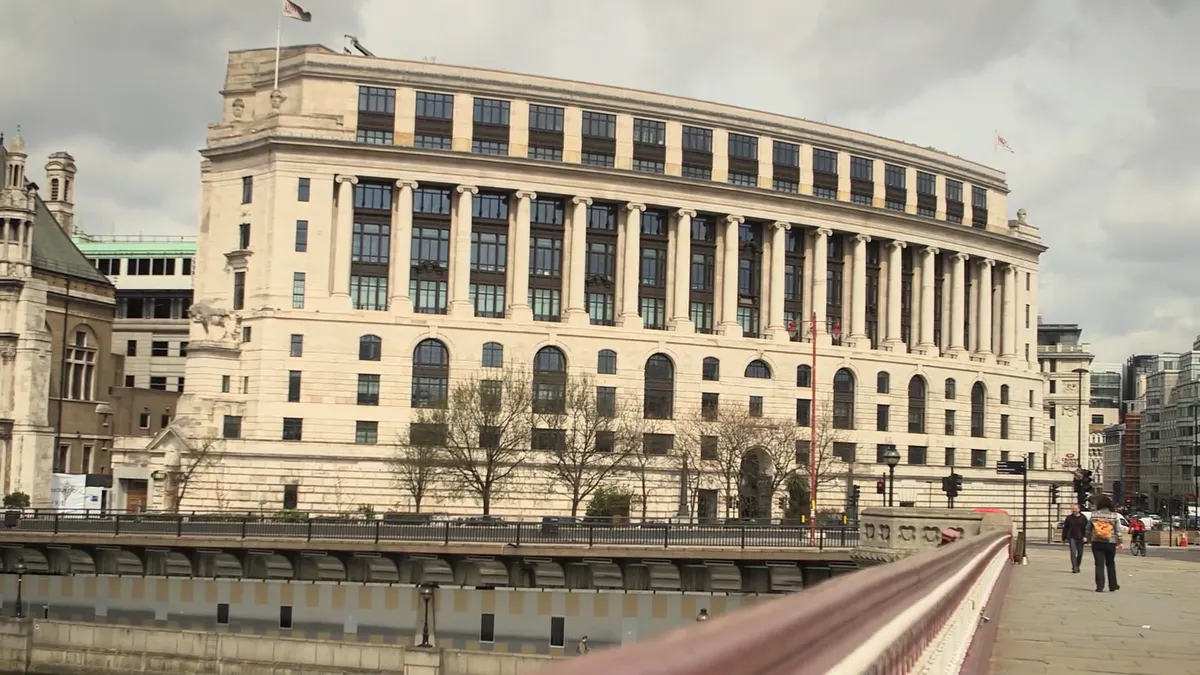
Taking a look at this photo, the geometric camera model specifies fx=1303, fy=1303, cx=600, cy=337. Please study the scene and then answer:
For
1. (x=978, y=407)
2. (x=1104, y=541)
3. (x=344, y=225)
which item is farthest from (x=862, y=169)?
(x=1104, y=541)

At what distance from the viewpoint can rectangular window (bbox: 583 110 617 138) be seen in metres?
104

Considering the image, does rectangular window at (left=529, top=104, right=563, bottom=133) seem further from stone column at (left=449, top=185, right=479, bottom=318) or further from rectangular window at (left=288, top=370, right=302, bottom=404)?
rectangular window at (left=288, top=370, right=302, bottom=404)

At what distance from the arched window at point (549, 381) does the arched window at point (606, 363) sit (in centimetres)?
285

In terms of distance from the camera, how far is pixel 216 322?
95.4 meters

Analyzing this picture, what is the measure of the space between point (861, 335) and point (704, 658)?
110 meters

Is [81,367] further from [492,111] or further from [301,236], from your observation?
[492,111]

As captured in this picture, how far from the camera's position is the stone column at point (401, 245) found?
96875mm

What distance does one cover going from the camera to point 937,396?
115000mm

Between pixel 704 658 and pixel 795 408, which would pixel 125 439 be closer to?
pixel 795 408

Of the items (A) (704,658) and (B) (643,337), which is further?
(B) (643,337)

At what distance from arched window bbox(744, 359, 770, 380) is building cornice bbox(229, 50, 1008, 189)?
19.1 meters

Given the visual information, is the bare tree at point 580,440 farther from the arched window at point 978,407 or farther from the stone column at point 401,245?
the arched window at point 978,407

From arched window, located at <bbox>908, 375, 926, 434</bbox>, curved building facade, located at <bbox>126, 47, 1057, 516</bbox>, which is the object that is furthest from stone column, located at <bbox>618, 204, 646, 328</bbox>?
arched window, located at <bbox>908, 375, 926, 434</bbox>

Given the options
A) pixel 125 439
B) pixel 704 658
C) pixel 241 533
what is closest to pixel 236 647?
pixel 241 533
